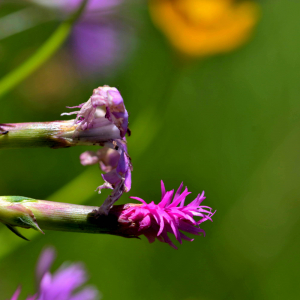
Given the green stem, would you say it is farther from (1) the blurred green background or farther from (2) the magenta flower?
(1) the blurred green background

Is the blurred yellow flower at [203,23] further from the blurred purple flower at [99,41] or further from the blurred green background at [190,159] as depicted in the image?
the blurred purple flower at [99,41]

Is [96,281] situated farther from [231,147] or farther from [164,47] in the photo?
[164,47]

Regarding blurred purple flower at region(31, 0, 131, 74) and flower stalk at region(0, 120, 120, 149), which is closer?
flower stalk at region(0, 120, 120, 149)

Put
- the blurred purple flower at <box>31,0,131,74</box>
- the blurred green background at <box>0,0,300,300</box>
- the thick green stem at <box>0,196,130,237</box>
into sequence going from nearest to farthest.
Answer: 1. the thick green stem at <box>0,196,130,237</box>
2. the blurred green background at <box>0,0,300,300</box>
3. the blurred purple flower at <box>31,0,131,74</box>

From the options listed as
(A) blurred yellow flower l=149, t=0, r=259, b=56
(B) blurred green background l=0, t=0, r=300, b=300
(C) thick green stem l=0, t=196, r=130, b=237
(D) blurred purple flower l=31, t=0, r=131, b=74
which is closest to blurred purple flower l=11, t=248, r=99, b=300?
(C) thick green stem l=0, t=196, r=130, b=237

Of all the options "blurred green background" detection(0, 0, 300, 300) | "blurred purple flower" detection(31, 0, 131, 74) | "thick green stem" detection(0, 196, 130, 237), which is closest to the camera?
"thick green stem" detection(0, 196, 130, 237)

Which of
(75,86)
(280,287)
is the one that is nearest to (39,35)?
(75,86)
